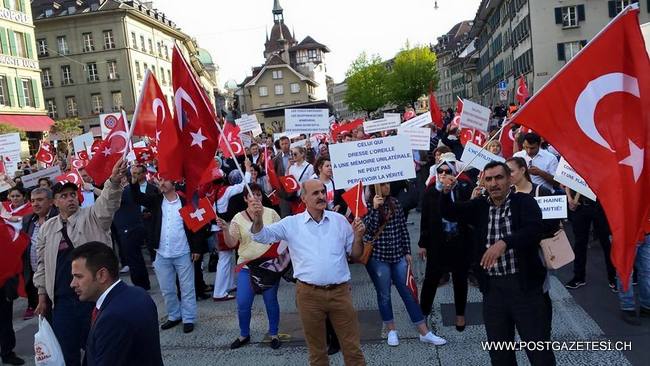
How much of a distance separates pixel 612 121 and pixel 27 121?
43495 mm

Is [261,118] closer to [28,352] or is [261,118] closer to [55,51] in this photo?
[55,51]

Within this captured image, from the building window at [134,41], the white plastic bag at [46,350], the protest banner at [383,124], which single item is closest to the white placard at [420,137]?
the protest banner at [383,124]

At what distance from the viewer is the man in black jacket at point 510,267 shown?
3996 mm

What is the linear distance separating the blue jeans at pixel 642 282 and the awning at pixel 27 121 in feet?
130

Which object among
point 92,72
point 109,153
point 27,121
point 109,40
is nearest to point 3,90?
point 27,121

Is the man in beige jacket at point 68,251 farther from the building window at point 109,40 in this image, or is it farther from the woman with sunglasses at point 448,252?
the building window at point 109,40

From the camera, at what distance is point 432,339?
5754 mm

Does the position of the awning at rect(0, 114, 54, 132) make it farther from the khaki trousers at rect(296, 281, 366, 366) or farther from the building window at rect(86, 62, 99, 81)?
the khaki trousers at rect(296, 281, 366, 366)

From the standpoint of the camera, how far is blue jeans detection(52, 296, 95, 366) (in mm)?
4797

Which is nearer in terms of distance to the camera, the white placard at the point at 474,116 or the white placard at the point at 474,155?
the white placard at the point at 474,155

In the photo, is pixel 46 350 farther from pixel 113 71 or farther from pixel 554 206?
pixel 113 71

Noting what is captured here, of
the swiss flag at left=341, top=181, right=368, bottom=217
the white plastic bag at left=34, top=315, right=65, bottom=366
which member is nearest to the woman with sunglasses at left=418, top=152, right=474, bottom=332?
the swiss flag at left=341, top=181, right=368, bottom=217

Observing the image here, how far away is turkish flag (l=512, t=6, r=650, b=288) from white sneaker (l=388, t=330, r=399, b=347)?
2.63m

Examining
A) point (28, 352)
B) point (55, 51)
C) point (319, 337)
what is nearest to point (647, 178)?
point (319, 337)
